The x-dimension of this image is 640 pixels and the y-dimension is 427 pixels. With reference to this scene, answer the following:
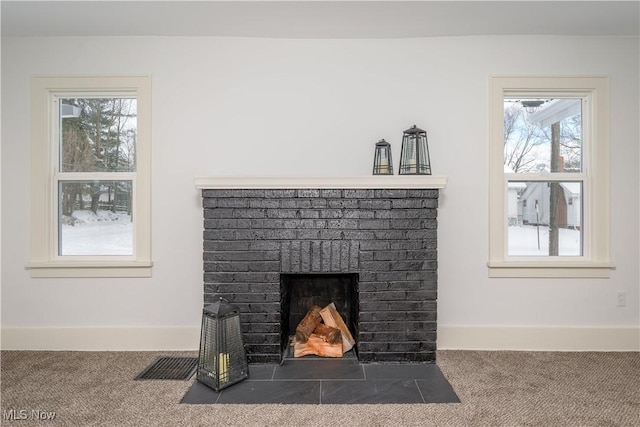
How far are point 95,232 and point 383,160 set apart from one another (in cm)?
232

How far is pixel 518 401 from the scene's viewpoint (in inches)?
83.9

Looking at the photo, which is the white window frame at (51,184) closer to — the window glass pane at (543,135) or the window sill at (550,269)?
the window sill at (550,269)

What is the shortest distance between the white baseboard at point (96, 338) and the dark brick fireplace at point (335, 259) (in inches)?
22.9

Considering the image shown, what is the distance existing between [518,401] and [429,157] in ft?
5.48

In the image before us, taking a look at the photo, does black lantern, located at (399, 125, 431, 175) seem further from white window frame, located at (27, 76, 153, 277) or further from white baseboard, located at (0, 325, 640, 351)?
white window frame, located at (27, 76, 153, 277)

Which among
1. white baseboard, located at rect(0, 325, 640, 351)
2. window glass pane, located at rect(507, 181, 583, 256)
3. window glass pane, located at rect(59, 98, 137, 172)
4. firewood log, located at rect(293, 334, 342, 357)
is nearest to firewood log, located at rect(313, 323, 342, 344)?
firewood log, located at rect(293, 334, 342, 357)

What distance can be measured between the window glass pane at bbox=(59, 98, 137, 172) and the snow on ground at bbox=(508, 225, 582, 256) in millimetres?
3072

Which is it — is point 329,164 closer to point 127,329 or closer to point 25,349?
point 127,329

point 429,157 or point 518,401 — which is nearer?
point 518,401

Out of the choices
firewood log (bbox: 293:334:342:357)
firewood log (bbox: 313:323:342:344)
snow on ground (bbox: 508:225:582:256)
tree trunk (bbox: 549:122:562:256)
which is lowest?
firewood log (bbox: 293:334:342:357)

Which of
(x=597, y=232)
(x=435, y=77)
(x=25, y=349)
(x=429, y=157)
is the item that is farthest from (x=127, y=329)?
(x=597, y=232)

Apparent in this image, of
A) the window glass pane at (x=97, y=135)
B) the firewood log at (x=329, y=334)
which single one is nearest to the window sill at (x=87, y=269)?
the window glass pane at (x=97, y=135)

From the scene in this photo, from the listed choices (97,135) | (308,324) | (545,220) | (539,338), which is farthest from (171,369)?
(545,220)

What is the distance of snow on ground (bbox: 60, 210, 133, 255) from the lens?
299 centimetres
